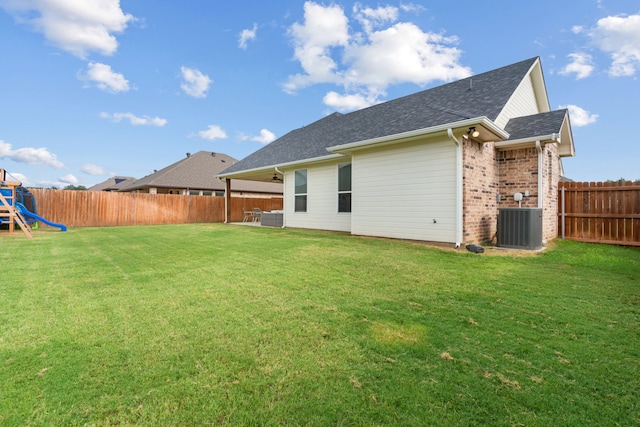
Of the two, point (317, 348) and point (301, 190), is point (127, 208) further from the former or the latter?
point (317, 348)

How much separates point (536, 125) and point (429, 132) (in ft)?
11.4

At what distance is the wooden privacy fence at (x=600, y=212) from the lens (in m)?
7.97

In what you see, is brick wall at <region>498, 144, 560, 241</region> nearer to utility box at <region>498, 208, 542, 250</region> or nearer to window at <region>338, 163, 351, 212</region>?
utility box at <region>498, 208, 542, 250</region>

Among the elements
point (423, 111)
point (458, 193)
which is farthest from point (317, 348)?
point (423, 111)

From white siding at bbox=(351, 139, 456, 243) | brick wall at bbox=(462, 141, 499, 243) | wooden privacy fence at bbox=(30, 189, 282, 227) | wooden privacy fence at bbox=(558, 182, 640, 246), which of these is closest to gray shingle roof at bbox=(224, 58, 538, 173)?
white siding at bbox=(351, 139, 456, 243)

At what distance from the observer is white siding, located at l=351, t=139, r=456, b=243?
712cm

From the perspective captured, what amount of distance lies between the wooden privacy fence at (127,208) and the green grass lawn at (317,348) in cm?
1214

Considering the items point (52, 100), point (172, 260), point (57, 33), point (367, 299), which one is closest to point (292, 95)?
point (57, 33)

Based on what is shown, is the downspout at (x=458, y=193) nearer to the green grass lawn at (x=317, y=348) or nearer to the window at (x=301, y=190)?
the green grass lawn at (x=317, y=348)

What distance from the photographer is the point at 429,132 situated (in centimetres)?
695

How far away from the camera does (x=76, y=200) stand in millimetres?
14344

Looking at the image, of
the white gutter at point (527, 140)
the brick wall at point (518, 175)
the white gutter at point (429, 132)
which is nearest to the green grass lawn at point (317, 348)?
the white gutter at point (429, 132)

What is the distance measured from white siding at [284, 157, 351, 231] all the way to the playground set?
8.70m

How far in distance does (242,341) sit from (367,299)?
158 centimetres
